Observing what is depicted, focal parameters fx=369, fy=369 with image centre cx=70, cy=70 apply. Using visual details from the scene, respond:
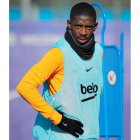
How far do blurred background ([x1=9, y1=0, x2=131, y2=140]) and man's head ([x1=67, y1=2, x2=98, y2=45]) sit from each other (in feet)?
11.5

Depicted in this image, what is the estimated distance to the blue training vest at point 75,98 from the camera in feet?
8.18

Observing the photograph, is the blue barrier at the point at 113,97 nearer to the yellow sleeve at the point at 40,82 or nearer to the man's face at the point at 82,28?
the man's face at the point at 82,28

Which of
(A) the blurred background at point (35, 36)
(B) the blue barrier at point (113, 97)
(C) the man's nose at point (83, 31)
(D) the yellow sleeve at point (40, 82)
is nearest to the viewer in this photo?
(D) the yellow sleeve at point (40, 82)

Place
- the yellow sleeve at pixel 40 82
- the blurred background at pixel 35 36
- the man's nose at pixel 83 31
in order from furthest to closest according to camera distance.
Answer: the blurred background at pixel 35 36
the man's nose at pixel 83 31
the yellow sleeve at pixel 40 82

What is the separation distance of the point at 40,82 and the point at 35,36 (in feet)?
22.7

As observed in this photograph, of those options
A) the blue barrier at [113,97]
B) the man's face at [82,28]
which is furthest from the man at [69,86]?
the blue barrier at [113,97]

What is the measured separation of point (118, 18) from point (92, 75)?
8.59 metres

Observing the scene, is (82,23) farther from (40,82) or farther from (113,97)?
(113,97)

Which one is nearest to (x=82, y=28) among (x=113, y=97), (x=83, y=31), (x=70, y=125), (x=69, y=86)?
(x=83, y=31)

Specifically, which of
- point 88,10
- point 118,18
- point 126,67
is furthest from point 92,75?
point 118,18

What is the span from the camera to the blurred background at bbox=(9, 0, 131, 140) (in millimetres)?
6646

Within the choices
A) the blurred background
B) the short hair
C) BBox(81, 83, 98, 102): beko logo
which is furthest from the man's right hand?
the blurred background

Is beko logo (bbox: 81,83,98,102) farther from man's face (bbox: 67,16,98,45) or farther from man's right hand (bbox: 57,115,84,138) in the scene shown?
man's face (bbox: 67,16,98,45)

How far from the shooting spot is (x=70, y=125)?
8.14 feet
